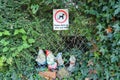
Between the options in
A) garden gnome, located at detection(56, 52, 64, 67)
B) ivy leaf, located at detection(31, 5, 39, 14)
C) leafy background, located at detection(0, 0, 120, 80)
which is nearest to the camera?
leafy background, located at detection(0, 0, 120, 80)

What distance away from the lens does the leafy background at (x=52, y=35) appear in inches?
117

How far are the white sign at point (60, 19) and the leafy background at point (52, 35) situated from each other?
0.19 ft

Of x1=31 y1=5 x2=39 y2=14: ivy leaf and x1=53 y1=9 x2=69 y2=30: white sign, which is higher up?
x1=31 y1=5 x2=39 y2=14: ivy leaf

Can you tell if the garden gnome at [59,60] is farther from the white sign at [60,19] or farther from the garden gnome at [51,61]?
the white sign at [60,19]

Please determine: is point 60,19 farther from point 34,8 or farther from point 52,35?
point 34,8

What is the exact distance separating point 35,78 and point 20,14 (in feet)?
2.74

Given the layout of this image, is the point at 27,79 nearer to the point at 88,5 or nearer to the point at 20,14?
the point at 20,14

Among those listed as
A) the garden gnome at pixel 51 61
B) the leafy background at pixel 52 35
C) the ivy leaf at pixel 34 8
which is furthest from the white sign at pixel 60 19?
the garden gnome at pixel 51 61

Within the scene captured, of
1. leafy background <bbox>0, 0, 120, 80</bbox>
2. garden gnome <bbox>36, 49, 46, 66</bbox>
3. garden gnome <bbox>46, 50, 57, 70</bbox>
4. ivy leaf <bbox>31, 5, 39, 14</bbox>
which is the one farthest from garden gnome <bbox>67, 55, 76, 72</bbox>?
ivy leaf <bbox>31, 5, 39, 14</bbox>

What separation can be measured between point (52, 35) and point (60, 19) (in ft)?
0.77

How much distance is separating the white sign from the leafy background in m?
0.06

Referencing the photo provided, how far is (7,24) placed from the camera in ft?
10.2

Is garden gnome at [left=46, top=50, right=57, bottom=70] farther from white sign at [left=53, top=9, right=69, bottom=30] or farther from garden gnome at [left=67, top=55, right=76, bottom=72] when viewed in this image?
white sign at [left=53, top=9, right=69, bottom=30]

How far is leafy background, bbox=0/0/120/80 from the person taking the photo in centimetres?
297
